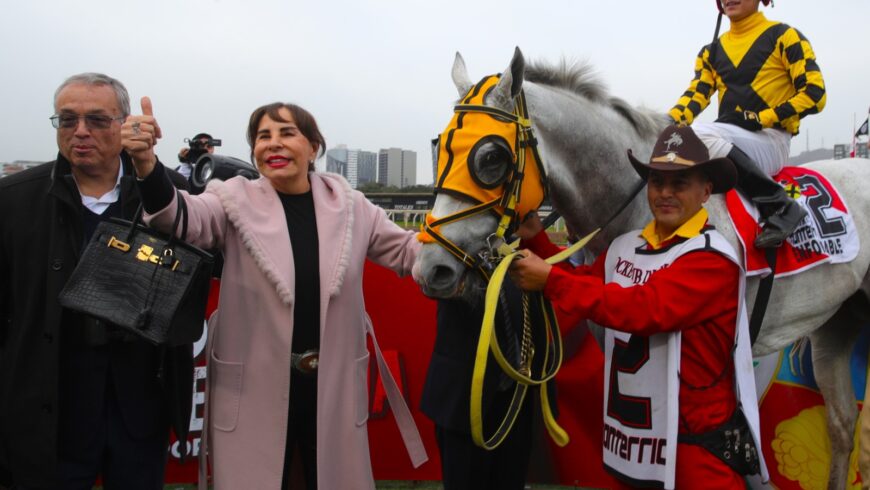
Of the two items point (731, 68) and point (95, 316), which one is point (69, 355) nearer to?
point (95, 316)

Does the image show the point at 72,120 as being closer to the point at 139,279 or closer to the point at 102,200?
the point at 102,200

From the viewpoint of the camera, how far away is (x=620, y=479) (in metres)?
2.05

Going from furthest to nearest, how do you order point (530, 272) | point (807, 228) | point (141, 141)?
point (807, 228) → point (530, 272) → point (141, 141)

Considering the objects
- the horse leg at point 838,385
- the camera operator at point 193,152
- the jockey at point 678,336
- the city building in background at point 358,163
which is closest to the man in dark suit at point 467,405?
the jockey at point 678,336

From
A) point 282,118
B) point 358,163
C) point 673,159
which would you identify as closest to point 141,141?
point 282,118

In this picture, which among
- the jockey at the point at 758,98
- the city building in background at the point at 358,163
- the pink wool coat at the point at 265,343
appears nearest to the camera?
the pink wool coat at the point at 265,343

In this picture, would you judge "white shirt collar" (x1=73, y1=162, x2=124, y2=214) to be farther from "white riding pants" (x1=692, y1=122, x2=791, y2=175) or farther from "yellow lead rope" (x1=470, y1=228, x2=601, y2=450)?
"white riding pants" (x1=692, y1=122, x2=791, y2=175)

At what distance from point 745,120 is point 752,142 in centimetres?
11

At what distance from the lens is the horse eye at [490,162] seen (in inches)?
78.3

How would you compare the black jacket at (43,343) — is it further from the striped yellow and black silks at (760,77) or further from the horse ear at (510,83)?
the striped yellow and black silks at (760,77)

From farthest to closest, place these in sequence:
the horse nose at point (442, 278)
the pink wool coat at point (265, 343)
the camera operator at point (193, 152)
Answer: the camera operator at point (193, 152)
the pink wool coat at point (265, 343)
the horse nose at point (442, 278)

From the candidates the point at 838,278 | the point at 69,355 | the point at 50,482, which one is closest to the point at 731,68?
the point at 838,278

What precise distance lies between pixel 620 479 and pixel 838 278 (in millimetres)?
1601

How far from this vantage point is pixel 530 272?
195cm
